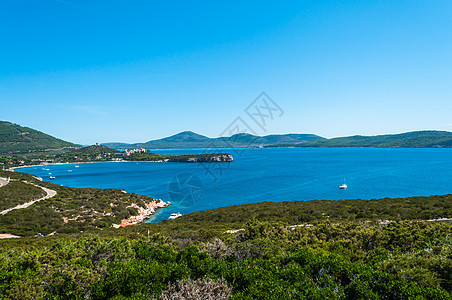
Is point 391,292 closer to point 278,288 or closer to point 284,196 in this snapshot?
point 278,288

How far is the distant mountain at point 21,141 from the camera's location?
157375 millimetres

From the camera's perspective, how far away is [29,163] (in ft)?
408

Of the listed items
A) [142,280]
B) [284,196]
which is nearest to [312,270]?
[142,280]

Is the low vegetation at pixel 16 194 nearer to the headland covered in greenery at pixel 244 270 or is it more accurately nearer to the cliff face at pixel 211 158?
the headland covered in greenery at pixel 244 270

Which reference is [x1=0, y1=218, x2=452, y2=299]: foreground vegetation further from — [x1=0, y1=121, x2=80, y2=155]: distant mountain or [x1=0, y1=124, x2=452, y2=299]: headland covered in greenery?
[x1=0, y1=121, x2=80, y2=155]: distant mountain

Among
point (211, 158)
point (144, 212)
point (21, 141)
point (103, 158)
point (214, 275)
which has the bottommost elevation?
point (144, 212)

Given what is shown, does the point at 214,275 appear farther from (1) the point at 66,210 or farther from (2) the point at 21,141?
(2) the point at 21,141

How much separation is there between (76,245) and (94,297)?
377 cm

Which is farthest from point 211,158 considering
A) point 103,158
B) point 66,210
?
point 66,210

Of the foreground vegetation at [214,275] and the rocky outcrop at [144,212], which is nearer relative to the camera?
the foreground vegetation at [214,275]

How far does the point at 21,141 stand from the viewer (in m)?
172

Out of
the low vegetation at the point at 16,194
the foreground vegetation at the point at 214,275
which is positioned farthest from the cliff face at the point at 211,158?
the foreground vegetation at the point at 214,275

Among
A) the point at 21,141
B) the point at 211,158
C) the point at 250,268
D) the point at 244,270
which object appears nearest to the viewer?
the point at 244,270

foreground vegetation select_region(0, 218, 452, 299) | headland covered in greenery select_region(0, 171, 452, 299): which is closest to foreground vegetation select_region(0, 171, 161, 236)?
headland covered in greenery select_region(0, 171, 452, 299)
